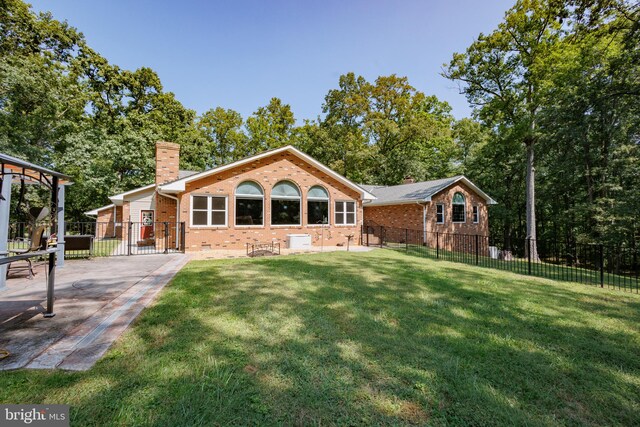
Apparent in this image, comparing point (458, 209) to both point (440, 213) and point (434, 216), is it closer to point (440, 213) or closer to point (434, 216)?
point (440, 213)

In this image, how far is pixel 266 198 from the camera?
47.2ft

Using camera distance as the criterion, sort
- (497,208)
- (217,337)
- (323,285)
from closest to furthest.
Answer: (217,337) < (323,285) < (497,208)

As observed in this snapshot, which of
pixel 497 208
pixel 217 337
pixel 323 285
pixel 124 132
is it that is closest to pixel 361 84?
pixel 497 208

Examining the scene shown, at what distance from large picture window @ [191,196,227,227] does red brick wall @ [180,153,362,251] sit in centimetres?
20

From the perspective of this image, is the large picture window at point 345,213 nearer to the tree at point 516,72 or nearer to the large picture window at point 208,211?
the large picture window at point 208,211

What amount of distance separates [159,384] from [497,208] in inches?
1197

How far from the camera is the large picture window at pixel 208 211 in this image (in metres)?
13.0

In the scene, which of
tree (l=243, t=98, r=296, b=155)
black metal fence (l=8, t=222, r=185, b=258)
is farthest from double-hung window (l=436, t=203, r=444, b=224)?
tree (l=243, t=98, r=296, b=155)

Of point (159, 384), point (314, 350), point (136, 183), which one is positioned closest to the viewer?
point (159, 384)

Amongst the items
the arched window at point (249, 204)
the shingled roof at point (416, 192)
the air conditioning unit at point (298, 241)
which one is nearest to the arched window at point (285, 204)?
the arched window at point (249, 204)

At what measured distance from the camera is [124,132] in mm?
25047

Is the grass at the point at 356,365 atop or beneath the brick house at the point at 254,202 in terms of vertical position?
beneath

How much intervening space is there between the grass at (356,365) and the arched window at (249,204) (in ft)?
27.3

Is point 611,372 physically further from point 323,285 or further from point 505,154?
point 505,154
